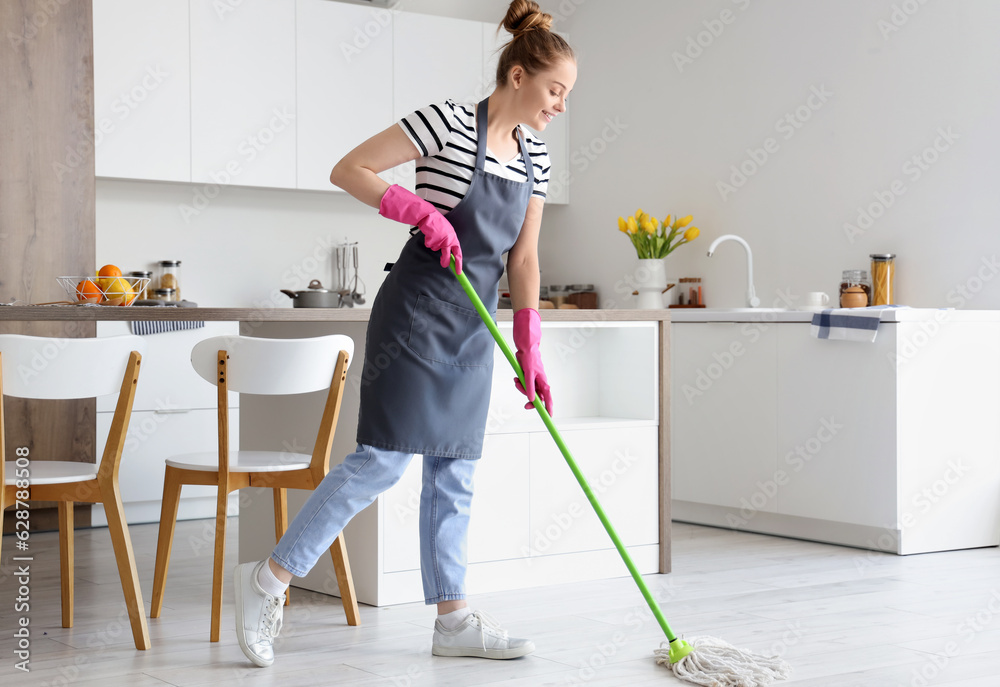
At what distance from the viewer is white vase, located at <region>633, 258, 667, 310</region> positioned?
14.4 feet

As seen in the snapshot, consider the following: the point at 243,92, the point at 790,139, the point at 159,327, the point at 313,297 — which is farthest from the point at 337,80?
the point at 790,139

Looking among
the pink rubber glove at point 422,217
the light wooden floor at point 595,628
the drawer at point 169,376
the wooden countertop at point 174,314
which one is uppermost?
the pink rubber glove at point 422,217

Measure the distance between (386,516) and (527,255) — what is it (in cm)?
81

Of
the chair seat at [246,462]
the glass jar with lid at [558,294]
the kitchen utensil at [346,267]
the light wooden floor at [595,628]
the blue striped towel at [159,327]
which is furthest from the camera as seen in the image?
the glass jar with lid at [558,294]

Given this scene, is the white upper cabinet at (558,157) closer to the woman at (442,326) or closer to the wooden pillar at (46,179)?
the wooden pillar at (46,179)

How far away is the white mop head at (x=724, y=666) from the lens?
1942mm

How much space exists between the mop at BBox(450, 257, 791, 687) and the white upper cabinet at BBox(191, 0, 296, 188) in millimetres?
2666

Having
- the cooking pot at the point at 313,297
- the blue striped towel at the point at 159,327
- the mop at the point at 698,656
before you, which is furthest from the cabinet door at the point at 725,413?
the blue striped towel at the point at 159,327

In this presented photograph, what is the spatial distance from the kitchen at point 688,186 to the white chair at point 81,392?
0.31 metres

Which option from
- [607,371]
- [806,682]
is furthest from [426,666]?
[607,371]

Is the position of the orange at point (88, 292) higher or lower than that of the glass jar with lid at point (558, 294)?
lower

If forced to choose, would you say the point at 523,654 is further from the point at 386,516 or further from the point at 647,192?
the point at 647,192

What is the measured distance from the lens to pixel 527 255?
7.30ft

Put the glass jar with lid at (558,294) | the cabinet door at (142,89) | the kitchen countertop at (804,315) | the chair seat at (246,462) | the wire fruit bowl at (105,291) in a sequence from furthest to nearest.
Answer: the glass jar with lid at (558,294) → the cabinet door at (142,89) → the kitchen countertop at (804,315) → the wire fruit bowl at (105,291) → the chair seat at (246,462)
